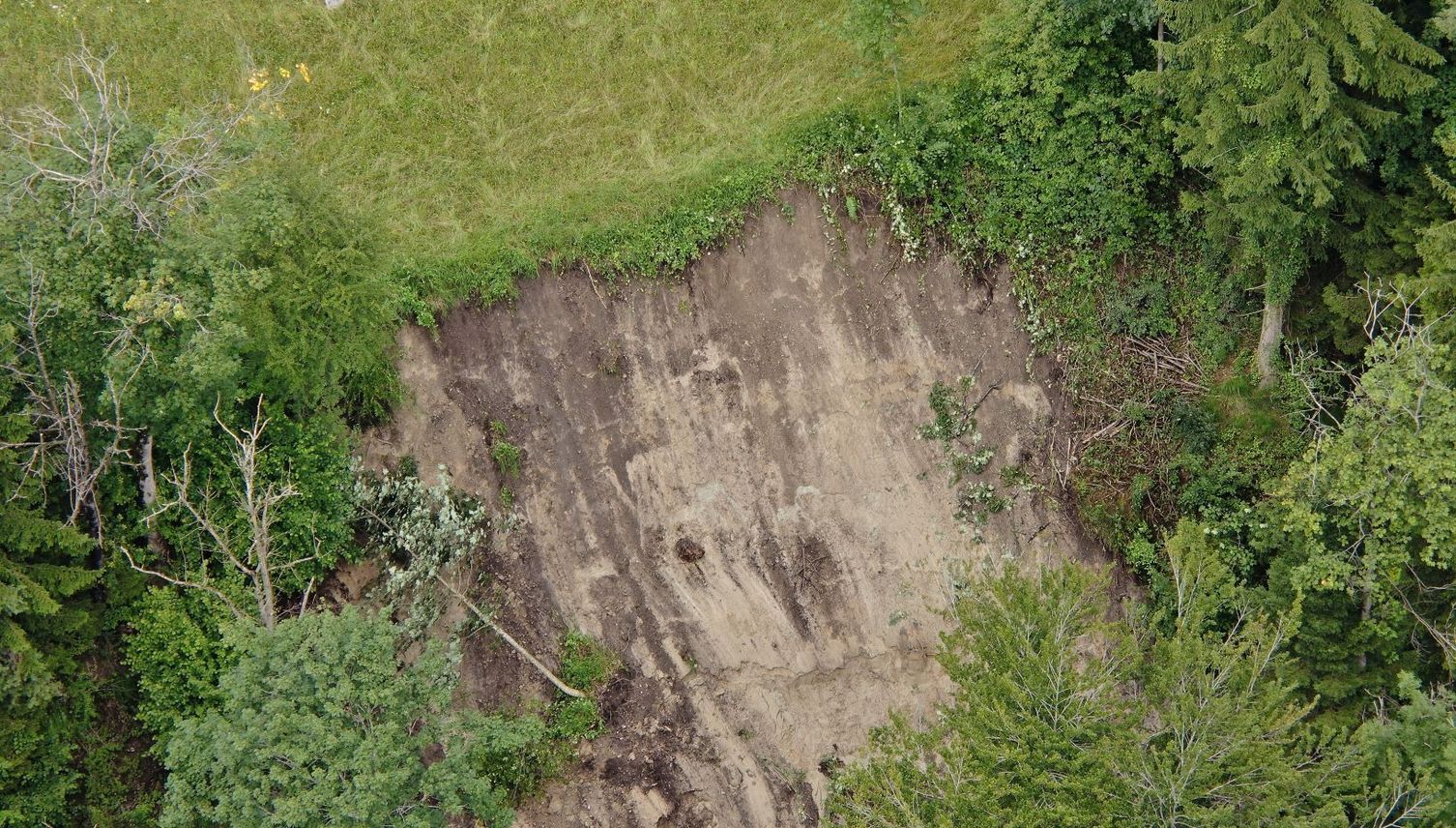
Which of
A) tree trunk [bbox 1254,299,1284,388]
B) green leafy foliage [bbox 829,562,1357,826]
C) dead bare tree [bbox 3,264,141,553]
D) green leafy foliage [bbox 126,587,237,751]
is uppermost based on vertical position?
dead bare tree [bbox 3,264,141,553]

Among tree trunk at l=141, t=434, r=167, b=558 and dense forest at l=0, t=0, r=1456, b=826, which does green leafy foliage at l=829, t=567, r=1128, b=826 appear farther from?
tree trunk at l=141, t=434, r=167, b=558

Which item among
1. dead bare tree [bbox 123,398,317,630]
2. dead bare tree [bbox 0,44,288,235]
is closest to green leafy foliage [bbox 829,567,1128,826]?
dead bare tree [bbox 123,398,317,630]

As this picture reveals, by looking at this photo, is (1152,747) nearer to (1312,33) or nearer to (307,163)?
(1312,33)

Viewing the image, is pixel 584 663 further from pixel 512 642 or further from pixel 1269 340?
pixel 1269 340

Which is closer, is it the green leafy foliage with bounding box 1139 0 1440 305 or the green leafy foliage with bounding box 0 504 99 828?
the green leafy foliage with bounding box 1139 0 1440 305

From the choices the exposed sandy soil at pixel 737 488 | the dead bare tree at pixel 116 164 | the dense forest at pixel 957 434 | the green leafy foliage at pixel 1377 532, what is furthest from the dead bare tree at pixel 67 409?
the green leafy foliage at pixel 1377 532

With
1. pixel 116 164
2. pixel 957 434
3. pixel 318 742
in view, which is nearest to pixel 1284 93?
pixel 957 434

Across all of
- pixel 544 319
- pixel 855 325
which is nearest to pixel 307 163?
pixel 544 319
